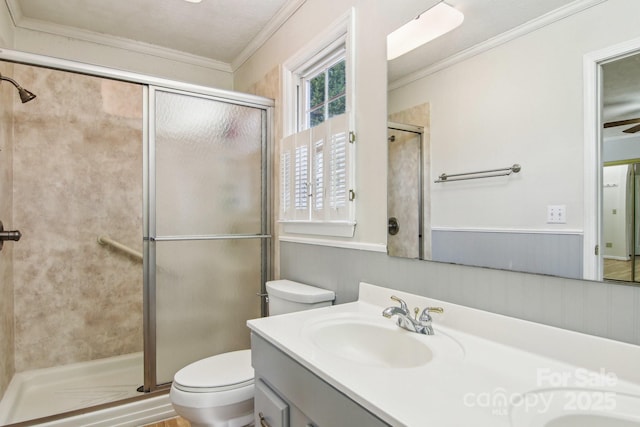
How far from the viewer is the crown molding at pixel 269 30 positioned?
6.86 feet

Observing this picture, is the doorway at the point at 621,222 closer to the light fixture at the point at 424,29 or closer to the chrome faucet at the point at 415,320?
the chrome faucet at the point at 415,320

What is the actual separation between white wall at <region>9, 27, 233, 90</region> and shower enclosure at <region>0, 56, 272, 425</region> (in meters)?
0.15

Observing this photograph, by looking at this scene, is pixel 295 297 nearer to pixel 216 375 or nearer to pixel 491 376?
pixel 216 375

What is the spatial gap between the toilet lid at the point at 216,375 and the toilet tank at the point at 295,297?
30cm

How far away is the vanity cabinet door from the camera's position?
1.00 meters

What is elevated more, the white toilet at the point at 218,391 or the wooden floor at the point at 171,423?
the white toilet at the point at 218,391

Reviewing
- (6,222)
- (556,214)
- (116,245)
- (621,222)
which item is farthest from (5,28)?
(621,222)

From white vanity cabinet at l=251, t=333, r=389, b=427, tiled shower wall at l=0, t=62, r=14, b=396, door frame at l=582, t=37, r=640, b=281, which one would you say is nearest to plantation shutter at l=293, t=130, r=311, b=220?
white vanity cabinet at l=251, t=333, r=389, b=427

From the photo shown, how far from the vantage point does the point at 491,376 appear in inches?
31.8

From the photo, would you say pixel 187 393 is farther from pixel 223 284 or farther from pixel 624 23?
pixel 624 23

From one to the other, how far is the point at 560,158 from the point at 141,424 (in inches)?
91.9

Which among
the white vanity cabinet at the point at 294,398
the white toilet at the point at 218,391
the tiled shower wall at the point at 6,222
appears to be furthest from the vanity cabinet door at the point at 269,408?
the tiled shower wall at the point at 6,222

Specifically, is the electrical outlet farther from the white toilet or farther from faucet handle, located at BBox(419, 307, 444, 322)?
the white toilet

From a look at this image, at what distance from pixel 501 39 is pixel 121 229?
8.90ft
